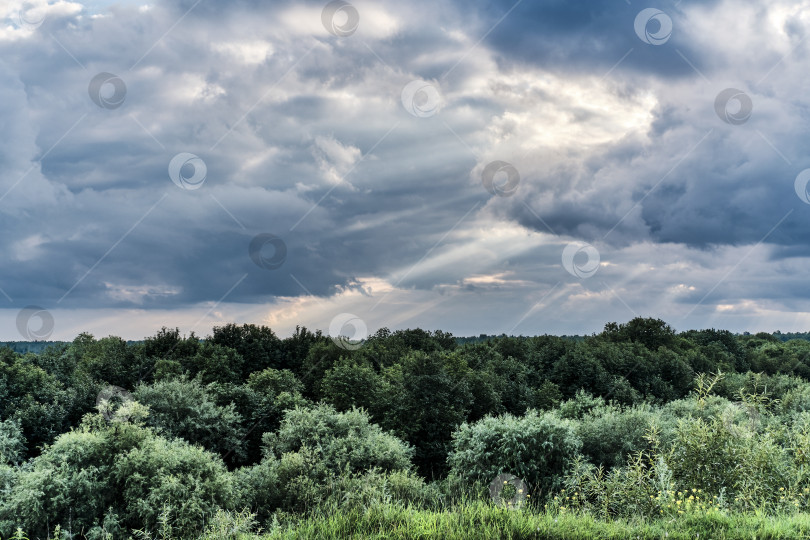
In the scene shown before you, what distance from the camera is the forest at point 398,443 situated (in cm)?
988

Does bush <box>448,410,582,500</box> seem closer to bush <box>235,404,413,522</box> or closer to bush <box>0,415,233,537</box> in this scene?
bush <box>235,404,413,522</box>

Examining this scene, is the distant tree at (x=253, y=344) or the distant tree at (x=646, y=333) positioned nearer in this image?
the distant tree at (x=253, y=344)

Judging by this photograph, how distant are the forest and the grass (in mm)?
39

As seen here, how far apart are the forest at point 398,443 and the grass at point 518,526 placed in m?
0.04

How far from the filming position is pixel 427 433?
142 feet

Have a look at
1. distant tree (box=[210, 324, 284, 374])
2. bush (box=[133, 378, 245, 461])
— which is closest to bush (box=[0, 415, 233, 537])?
bush (box=[133, 378, 245, 461])

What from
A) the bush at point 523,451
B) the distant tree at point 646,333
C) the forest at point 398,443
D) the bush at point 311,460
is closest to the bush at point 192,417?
the forest at point 398,443

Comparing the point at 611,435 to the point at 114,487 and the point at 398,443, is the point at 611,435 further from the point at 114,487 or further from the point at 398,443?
the point at 114,487

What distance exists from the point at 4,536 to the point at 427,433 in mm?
29170

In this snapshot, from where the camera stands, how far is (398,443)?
3120cm

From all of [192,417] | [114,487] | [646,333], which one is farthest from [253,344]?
[646,333]

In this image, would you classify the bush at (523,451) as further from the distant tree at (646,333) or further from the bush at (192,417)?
the distant tree at (646,333)

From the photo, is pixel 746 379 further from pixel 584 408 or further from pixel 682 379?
pixel 584 408

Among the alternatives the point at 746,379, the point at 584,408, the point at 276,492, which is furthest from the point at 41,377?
the point at 746,379
